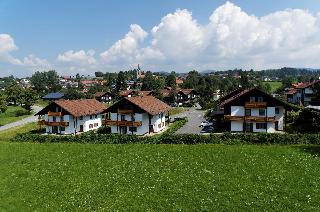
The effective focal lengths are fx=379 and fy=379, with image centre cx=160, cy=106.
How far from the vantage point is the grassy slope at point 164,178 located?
87.7 ft

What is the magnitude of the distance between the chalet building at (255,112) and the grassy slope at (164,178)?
676 inches

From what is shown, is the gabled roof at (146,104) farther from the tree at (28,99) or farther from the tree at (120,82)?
the tree at (120,82)

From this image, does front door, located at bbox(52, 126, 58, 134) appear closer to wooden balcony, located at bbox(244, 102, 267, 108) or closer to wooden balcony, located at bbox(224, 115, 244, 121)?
wooden balcony, located at bbox(224, 115, 244, 121)

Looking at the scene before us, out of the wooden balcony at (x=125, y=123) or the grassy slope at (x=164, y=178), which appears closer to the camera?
the grassy slope at (x=164, y=178)

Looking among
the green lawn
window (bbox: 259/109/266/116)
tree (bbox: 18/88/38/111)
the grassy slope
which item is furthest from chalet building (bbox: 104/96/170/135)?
tree (bbox: 18/88/38/111)

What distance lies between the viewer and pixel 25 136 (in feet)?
192

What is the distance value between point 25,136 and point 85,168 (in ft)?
81.9

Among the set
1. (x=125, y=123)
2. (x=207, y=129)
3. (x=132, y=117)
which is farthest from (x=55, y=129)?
(x=207, y=129)

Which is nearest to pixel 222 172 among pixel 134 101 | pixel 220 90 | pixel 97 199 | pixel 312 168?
pixel 312 168

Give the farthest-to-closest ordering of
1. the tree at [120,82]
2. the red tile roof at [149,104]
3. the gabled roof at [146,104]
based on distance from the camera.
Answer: the tree at [120,82]
the red tile roof at [149,104]
the gabled roof at [146,104]

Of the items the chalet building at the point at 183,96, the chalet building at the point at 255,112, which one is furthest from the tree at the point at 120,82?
the chalet building at the point at 255,112

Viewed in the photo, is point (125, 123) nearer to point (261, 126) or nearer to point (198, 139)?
point (198, 139)

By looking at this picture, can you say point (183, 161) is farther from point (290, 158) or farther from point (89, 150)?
point (89, 150)

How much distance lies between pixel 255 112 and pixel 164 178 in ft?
109
